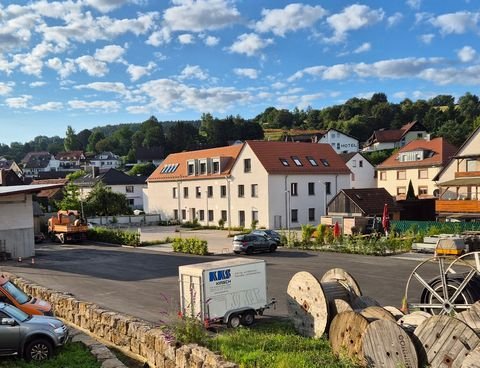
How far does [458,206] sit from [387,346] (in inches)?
1395

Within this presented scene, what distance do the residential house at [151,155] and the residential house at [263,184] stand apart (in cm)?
7964

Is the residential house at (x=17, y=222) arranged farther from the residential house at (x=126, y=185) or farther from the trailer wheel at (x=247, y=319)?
the residential house at (x=126, y=185)

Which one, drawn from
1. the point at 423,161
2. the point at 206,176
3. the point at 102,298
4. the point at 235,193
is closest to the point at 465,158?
the point at 423,161

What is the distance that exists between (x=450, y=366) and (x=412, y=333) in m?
0.78

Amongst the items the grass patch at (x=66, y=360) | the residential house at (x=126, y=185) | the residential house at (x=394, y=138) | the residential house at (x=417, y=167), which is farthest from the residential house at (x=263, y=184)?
the residential house at (x=394, y=138)

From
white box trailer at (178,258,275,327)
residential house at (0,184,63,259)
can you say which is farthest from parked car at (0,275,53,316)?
residential house at (0,184,63,259)

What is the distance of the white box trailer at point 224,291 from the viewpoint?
1302 centimetres

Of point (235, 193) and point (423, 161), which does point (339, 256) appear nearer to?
point (235, 193)

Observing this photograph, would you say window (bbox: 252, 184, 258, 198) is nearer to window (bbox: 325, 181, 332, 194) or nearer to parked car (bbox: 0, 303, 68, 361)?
window (bbox: 325, 181, 332, 194)

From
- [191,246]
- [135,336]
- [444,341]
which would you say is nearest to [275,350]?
[444,341]

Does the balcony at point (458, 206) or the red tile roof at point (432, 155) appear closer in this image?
the balcony at point (458, 206)

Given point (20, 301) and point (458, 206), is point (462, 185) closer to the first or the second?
point (458, 206)

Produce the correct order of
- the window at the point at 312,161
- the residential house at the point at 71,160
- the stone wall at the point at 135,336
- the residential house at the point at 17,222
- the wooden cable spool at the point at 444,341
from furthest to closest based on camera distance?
the residential house at the point at 71,160 < the window at the point at 312,161 < the residential house at the point at 17,222 < the stone wall at the point at 135,336 < the wooden cable spool at the point at 444,341

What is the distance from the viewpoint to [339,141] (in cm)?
11981
